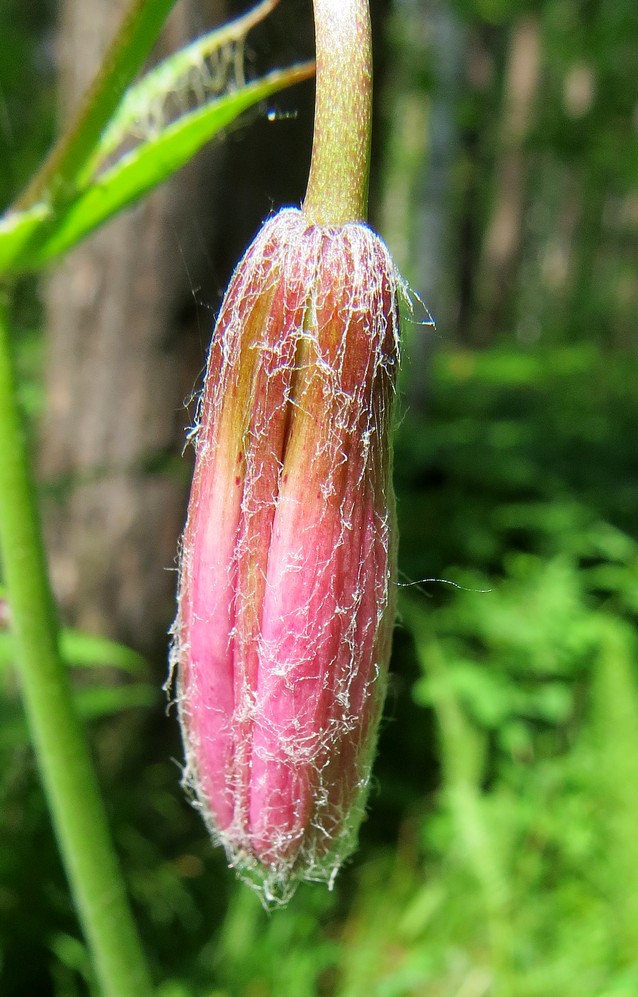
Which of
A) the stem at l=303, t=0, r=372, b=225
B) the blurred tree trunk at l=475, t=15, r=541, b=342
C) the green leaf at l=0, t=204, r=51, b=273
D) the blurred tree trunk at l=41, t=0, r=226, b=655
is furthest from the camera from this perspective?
the blurred tree trunk at l=475, t=15, r=541, b=342

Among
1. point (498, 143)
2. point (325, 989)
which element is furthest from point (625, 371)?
point (325, 989)

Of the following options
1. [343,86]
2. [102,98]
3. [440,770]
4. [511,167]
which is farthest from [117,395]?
[511,167]

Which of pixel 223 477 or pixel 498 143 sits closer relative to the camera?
pixel 223 477

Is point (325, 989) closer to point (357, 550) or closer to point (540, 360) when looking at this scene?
point (357, 550)

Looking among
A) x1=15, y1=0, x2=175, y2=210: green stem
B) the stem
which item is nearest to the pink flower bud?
the stem

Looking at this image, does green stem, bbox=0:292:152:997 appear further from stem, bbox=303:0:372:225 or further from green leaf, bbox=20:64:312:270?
stem, bbox=303:0:372:225

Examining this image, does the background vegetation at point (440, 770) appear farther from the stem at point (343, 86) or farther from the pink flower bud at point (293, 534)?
the stem at point (343, 86)
